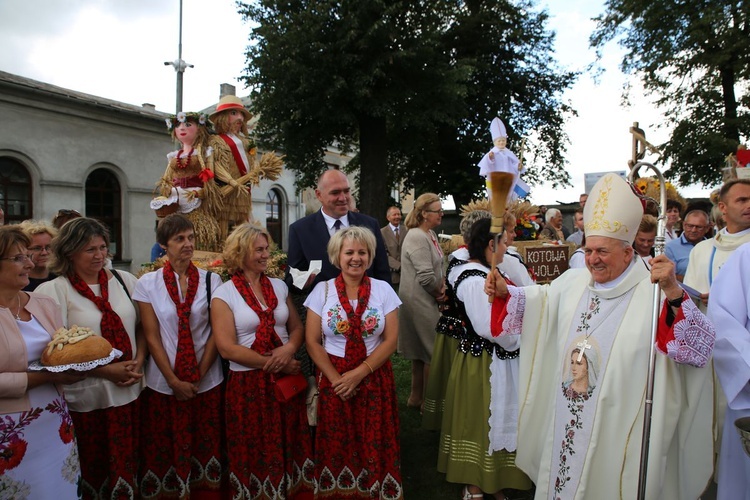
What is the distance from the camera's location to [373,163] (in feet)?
50.5

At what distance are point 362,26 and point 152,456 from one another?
12.7 metres

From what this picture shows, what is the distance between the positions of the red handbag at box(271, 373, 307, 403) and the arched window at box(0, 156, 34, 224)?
1278cm

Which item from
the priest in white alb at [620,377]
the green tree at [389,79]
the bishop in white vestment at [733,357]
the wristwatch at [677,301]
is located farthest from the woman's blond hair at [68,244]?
the green tree at [389,79]

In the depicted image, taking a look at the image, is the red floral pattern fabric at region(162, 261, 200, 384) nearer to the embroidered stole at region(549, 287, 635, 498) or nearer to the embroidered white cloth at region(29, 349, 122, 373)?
the embroidered white cloth at region(29, 349, 122, 373)

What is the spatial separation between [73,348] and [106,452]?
3.21 ft

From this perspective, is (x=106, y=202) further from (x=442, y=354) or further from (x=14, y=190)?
(x=442, y=354)

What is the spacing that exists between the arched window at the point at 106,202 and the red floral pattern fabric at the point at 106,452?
1319 centimetres

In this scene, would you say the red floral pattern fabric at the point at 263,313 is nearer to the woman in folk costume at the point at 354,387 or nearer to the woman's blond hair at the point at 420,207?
the woman in folk costume at the point at 354,387

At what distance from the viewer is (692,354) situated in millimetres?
2344

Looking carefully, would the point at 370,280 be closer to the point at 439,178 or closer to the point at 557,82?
the point at 439,178

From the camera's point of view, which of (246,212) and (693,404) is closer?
(693,404)

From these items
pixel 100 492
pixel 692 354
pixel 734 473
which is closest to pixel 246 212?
pixel 100 492

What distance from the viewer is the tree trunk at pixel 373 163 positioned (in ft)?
49.8

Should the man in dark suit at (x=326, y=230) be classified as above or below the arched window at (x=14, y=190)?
below
